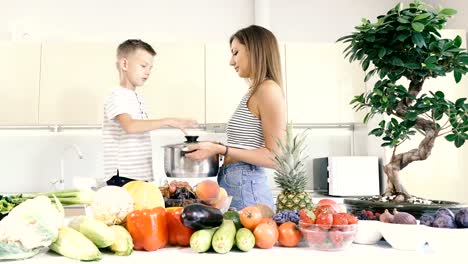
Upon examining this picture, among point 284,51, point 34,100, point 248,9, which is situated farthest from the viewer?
point 248,9

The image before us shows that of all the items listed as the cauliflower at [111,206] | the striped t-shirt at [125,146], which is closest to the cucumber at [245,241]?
the cauliflower at [111,206]

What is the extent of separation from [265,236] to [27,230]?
15.9 inches

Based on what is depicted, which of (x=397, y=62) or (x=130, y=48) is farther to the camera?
(x=130, y=48)

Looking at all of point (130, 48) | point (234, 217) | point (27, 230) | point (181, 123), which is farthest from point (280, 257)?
point (130, 48)

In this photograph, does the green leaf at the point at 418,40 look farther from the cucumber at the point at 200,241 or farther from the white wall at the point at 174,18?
the white wall at the point at 174,18

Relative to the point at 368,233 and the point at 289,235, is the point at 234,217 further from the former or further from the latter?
the point at 368,233

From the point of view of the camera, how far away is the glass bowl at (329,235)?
72cm

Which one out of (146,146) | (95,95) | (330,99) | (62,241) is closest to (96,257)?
(62,241)

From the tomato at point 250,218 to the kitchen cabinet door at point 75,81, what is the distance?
6.99 ft

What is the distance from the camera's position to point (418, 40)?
107 centimetres

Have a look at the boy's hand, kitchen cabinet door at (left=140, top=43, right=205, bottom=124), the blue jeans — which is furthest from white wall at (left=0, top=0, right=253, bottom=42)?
the blue jeans

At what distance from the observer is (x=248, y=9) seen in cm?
321

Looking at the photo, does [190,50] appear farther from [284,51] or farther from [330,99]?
[330,99]

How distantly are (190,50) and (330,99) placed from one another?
1.04 metres
